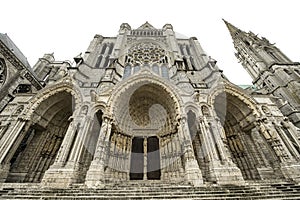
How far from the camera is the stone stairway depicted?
16.6 feet

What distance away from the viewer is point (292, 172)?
681 cm

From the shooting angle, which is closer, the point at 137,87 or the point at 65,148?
the point at 65,148

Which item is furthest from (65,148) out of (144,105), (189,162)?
(189,162)

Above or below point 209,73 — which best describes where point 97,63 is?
above

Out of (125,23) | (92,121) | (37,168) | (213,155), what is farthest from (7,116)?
(125,23)

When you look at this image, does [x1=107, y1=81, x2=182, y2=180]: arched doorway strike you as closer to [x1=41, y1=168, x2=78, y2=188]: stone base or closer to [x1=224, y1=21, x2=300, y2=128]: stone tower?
[x1=41, y1=168, x2=78, y2=188]: stone base

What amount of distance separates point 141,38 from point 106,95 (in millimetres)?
12259

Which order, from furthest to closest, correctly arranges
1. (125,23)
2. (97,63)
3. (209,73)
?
(125,23) → (97,63) → (209,73)

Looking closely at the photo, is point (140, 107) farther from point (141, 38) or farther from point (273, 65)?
point (273, 65)

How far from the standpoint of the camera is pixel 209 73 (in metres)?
13.1

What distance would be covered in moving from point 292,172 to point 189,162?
4.58 meters

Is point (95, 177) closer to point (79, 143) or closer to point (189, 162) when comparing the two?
point (79, 143)

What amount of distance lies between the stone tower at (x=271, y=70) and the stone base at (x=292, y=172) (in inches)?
224

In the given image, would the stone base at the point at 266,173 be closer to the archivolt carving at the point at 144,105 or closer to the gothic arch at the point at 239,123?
the gothic arch at the point at 239,123
